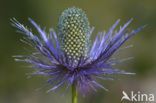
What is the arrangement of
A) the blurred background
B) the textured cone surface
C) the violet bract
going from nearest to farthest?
the violet bract → the textured cone surface → the blurred background

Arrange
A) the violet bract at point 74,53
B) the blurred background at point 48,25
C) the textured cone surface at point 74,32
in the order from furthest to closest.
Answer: the blurred background at point 48,25, the textured cone surface at point 74,32, the violet bract at point 74,53

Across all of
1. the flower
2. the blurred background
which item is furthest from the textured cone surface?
the blurred background

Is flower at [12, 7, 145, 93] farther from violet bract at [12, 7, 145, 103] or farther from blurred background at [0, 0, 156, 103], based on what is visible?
blurred background at [0, 0, 156, 103]

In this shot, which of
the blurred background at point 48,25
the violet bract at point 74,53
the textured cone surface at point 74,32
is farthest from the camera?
the blurred background at point 48,25

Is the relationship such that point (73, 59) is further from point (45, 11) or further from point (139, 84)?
point (45, 11)

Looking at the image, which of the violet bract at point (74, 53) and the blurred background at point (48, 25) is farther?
the blurred background at point (48, 25)

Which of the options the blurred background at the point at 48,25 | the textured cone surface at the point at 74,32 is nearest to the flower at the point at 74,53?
the textured cone surface at the point at 74,32

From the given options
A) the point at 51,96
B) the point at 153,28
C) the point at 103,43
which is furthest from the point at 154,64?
the point at 103,43

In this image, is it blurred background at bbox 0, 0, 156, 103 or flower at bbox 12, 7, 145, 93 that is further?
blurred background at bbox 0, 0, 156, 103

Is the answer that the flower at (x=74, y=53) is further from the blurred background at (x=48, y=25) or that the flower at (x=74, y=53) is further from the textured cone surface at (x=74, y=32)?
the blurred background at (x=48, y=25)
